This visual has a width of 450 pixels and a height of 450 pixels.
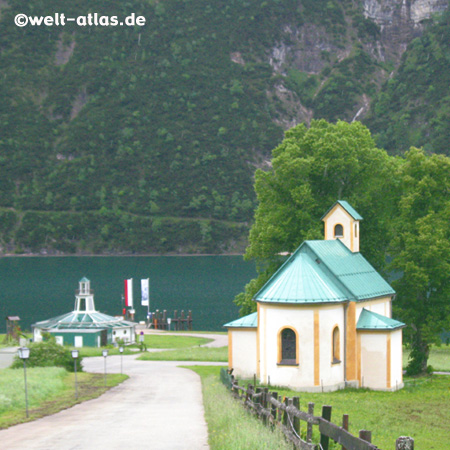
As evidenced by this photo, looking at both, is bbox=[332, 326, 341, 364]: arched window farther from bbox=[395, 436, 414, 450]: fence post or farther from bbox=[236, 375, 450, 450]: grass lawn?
bbox=[395, 436, 414, 450]: fence post

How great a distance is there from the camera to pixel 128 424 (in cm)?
2612

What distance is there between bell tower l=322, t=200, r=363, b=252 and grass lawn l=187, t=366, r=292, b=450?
15382 millimetres

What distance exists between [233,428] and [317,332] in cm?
1839

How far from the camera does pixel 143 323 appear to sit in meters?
97.8

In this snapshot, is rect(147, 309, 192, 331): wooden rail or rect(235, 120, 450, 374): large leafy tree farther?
rect(147, 309, 192, 331): wooden rail

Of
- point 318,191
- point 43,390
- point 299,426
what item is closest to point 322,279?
point 318,191

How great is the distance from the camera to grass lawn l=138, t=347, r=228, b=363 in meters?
56.7

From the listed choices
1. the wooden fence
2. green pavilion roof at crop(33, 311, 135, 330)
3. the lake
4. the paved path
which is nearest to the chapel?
the paved path

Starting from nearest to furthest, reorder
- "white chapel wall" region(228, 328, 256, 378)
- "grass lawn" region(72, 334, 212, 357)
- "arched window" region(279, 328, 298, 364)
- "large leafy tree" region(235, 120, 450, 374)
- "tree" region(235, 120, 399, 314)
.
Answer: "arched window" region(279, 328, 298, 364)
"white chapel wall" region(228, 328, 256, 378)
"large leafy tree" region(235, 120, 450, 374)
"tree" region(235, 120, 399, 314)
"grass lawn" region(72, 334, 212, 357)

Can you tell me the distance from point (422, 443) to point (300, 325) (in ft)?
52.3

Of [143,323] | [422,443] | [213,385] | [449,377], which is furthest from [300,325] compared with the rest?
[143,323]

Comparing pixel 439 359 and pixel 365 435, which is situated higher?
pixel 365 435

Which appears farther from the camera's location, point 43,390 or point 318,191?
point 318,191

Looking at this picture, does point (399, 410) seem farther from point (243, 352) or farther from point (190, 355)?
point (190, 355)
